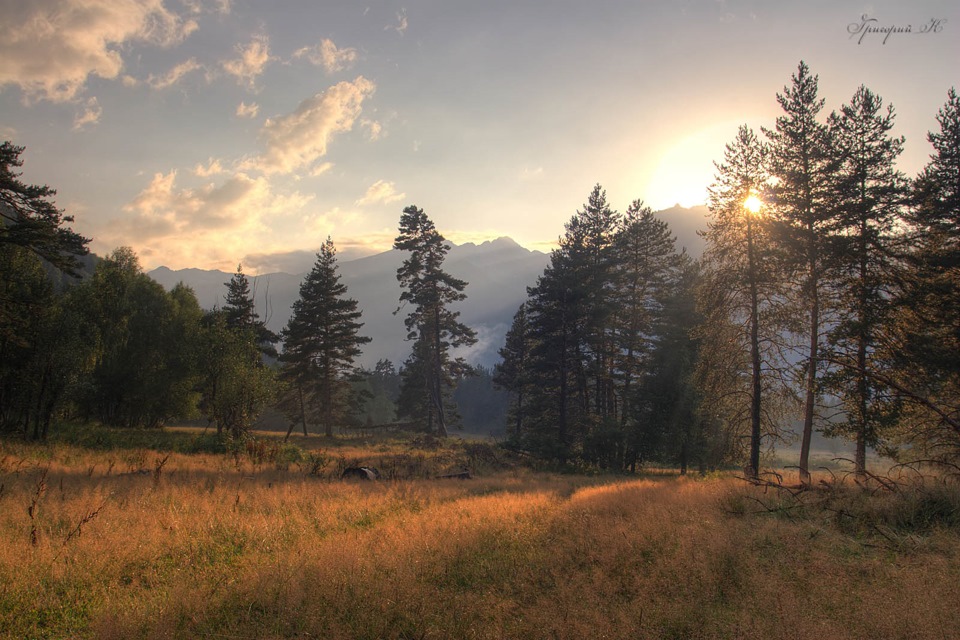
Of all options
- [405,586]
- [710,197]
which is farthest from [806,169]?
[405,586]

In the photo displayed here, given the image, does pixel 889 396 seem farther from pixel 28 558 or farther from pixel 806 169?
pixel 28 558

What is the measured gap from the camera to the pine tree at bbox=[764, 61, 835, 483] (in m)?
16.7

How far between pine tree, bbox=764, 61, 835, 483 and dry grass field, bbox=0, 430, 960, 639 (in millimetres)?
8422

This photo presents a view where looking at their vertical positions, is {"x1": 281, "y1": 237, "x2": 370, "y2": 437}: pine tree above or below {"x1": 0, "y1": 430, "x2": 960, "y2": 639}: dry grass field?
above

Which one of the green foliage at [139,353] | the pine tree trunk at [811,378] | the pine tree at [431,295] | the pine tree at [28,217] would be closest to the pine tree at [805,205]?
the pine tree trunk at [811,378]

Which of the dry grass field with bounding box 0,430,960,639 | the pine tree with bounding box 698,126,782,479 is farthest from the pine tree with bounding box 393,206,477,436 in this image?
the dry grass field with bounding box 0,430,960,639

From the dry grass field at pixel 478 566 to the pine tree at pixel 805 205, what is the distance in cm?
842

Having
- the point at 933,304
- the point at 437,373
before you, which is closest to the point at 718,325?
the point at 933,304

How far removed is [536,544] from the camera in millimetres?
8617

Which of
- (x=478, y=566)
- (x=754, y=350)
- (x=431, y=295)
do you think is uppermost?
(x=431, y=295)

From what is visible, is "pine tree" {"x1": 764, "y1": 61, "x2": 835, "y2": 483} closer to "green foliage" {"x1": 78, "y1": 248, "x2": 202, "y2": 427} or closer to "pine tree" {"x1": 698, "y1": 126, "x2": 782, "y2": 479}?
"pine tree" {"x1": 698, "y1": 126, "x2": 782, "y2": 479}

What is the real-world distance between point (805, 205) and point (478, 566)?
18.5 meters

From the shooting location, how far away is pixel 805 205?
1747 cm

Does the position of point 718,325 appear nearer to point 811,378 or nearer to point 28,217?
point 811,378
